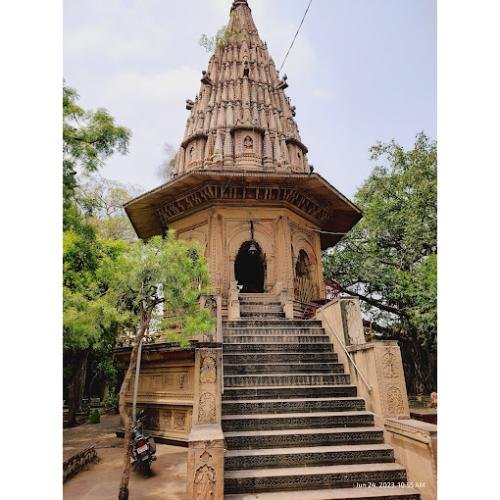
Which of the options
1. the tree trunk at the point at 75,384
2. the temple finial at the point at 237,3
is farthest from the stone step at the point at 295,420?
the temple finial at the point at 237,3

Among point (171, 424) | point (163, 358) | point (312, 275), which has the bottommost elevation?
point (171, 424)

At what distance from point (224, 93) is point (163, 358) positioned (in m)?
10.5

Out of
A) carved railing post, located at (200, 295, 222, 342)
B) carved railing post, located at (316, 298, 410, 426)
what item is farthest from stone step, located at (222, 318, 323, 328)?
carved railing post, located at (316, 298, 410, 426)

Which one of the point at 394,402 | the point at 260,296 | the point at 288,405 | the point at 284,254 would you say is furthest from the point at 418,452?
the point at 284,254

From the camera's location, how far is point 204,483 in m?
3.88

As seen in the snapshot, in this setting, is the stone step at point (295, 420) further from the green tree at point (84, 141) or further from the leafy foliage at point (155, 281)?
the green tree at point (84, 141)

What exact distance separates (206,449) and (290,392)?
2392mm

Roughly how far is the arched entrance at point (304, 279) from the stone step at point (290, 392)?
583 centimetres

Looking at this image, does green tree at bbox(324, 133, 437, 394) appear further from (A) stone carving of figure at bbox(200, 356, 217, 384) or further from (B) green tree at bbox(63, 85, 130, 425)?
(B) green tree at bbox(63, 85, 130, 425)

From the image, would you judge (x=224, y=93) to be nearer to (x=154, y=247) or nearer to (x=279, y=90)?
(x=279, y=90)

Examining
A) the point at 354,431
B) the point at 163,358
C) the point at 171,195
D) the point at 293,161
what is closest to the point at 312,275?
the point at 293,161

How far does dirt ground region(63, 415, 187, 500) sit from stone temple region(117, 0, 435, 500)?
77cm

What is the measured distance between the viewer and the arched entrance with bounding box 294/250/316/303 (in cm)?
1229
